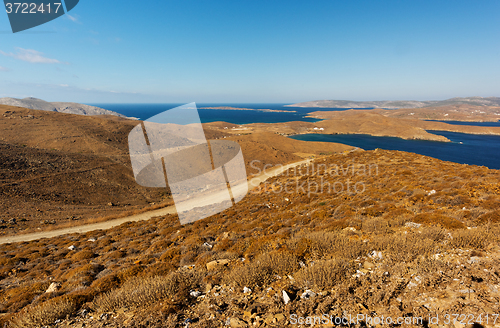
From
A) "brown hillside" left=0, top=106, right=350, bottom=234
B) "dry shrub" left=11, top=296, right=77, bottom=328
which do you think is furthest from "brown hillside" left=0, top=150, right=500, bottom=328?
"brown hillside" left=0, top=106, right=350, bottom=234

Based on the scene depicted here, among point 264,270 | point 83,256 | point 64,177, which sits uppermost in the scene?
point 264,270

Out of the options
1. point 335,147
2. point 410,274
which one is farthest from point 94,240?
point 335,147

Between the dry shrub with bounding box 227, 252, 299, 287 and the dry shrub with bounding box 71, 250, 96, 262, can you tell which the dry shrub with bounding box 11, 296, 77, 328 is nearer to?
the dry shrub with bounding box 227, 252, 299, 287

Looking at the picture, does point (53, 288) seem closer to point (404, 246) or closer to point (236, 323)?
point (236, 323)

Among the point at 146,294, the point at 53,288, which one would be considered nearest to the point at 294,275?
the point at 146,294

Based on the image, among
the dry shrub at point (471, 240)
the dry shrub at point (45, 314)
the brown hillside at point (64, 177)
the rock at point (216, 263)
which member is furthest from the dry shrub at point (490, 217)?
the brown hillside at point (64, 177)

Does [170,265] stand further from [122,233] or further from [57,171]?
[57,171]

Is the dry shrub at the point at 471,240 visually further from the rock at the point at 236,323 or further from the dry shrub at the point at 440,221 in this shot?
the rock at the point at 236,323
